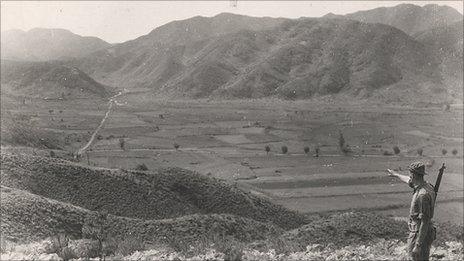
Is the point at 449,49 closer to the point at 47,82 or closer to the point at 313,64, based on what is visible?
the point at 313,64

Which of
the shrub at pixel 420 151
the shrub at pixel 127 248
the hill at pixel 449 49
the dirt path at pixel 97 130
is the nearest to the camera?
the shrub at pixel 127 248

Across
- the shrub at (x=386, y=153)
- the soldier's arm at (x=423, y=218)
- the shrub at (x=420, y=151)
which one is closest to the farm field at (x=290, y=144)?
the shrub at (x=420, y=151)

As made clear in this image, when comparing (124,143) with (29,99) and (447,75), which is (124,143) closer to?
(29,99)

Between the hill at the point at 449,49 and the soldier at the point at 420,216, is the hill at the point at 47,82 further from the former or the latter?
the soldier at the point at 420,216

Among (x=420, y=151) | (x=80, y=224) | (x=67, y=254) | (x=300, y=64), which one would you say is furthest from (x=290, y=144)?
(x=300, y=64)

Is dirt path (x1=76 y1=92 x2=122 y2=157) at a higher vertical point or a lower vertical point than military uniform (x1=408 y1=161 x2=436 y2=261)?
lower

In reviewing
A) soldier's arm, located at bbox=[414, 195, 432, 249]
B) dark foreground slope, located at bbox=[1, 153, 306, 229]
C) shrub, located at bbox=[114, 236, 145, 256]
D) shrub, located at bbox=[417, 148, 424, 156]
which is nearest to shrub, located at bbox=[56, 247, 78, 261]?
shrub, located at bbox=[114, 236, 145, 256]

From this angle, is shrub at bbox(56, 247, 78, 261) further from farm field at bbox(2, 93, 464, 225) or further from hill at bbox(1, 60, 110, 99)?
hill at bbox(1, 60, 110, 99)
